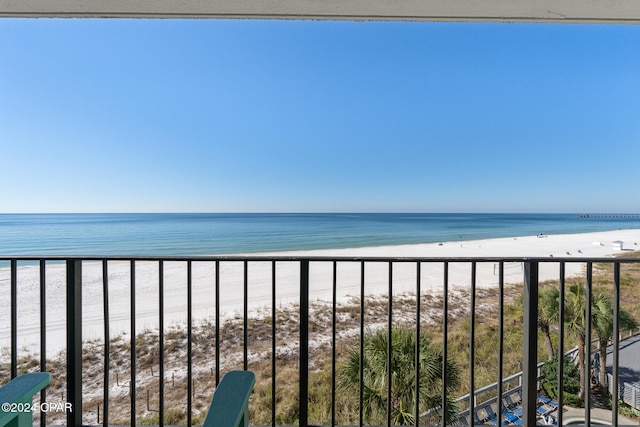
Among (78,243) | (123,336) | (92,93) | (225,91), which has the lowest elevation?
(123,336)

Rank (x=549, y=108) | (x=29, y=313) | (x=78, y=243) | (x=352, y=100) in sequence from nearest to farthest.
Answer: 1. (x=29, y=313)
2. (x=549, y=108)
3. (x=352, y=100)
4. (x=78, y=243)

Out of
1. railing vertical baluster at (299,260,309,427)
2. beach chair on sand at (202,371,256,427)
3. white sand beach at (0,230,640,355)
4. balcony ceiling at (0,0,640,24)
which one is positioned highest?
balcony ceiling at (0,0,640,24)

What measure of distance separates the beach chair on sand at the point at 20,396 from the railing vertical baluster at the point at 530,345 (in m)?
1.85

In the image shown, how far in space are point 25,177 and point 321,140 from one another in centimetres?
1691

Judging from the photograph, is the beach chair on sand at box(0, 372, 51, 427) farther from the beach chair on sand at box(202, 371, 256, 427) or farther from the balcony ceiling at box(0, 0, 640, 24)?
the balcony ceiling at box(0, 0, 640, 24)

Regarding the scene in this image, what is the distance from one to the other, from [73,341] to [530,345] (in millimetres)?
2355

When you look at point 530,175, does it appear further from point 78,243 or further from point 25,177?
point 25,177

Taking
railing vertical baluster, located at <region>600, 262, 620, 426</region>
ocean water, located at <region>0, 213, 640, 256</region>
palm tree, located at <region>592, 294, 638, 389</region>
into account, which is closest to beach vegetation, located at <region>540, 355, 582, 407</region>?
palm tree, located at <region>592, 294, 638, 389</region>

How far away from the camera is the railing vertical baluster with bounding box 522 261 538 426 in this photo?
1.40m

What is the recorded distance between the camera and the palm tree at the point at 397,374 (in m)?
2.79

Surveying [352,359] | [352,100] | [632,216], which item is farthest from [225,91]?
[632,216]

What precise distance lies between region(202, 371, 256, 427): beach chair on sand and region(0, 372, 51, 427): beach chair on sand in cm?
44

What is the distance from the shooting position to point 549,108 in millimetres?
11719

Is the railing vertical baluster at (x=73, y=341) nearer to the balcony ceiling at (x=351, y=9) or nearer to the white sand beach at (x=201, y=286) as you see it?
the balcony ceiling at (x=351, y=9)
